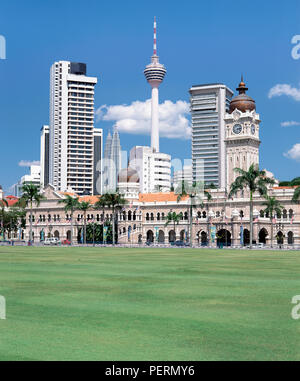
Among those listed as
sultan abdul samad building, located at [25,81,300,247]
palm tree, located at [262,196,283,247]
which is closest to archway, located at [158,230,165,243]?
sultan abdul samad building, located at [25,81,300,247]

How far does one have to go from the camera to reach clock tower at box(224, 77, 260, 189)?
146500mm

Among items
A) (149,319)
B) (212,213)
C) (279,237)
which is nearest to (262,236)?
(279,237)

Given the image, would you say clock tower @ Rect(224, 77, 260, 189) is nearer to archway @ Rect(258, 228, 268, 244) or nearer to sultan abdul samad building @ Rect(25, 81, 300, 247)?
sultan abdul samad building @ Rect(25, 81, 300, 247)

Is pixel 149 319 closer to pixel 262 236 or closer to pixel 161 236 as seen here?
pixel 262 236

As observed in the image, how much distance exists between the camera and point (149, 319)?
1664 centimetres

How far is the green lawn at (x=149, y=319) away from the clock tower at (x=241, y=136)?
394 feet

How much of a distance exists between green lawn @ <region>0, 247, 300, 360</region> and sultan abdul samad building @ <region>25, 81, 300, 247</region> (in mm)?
81459

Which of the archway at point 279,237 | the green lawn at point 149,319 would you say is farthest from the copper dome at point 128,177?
the green lawn at point 149,319

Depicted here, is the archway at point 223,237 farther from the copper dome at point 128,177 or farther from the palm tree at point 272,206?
the copper dome at point 128,177

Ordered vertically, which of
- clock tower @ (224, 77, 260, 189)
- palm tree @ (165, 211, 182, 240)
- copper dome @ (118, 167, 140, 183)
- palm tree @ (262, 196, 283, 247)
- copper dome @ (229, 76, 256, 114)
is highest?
copper dome @ (229, 76, 256, 114)

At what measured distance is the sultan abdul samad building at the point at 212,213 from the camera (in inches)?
4697

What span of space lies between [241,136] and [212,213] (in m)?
32.8
